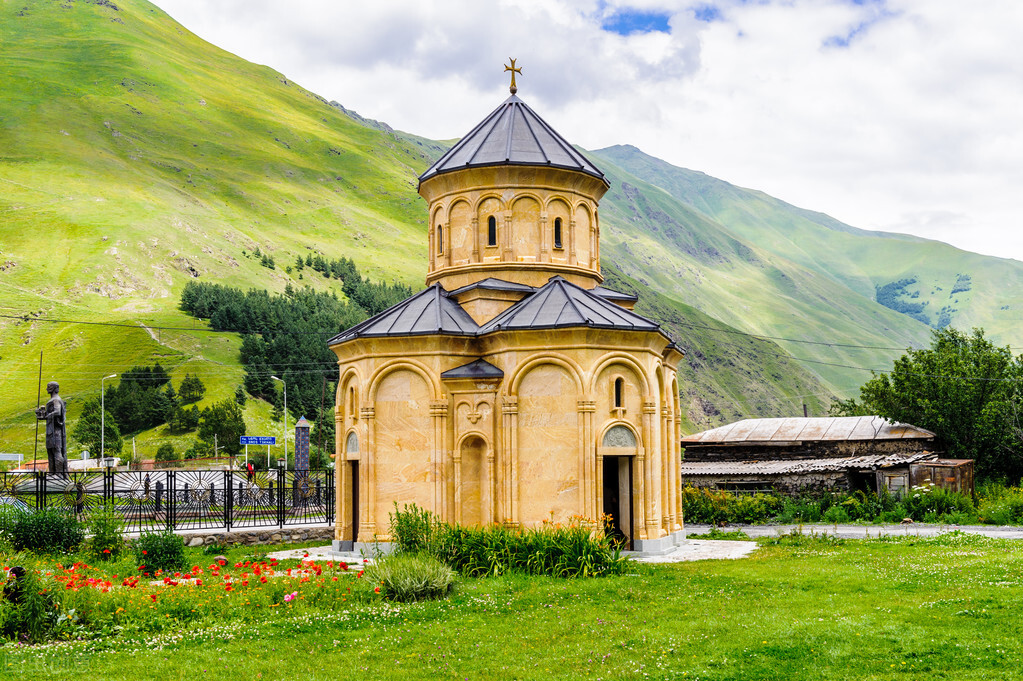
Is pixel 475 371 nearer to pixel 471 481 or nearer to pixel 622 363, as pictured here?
pixel 471 481

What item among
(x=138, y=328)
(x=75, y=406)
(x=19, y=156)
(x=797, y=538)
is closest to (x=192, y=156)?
(x=19, y=156)

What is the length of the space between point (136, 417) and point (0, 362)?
1810cm

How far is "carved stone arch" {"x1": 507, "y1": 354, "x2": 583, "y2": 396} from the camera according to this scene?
22.1 meters

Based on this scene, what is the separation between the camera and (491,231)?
1033 inches

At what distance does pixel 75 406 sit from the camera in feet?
238

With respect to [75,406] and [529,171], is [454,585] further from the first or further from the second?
[75,406]

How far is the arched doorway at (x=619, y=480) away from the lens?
22.4m

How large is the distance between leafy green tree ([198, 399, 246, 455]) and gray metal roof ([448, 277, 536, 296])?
4464 cm

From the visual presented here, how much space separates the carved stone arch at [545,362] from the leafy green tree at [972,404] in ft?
76.0

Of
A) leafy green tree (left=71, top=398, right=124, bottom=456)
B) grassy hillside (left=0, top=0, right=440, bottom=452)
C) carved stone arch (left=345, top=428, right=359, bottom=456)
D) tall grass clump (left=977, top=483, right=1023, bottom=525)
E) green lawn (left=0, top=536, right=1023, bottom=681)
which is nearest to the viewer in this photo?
green lawn (left=0, top=536, right=1023, bottom=681)

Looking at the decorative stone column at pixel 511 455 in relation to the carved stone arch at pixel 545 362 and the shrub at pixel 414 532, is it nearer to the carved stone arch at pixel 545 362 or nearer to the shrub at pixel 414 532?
the carved stone arch at pixel 545 362

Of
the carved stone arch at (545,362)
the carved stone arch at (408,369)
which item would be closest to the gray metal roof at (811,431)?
the carved stone arch at (545,362)

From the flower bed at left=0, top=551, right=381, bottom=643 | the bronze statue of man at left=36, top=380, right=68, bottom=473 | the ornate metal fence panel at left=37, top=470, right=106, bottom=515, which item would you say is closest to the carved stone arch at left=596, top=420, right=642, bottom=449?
the flower bed at left=0, top=551, right=381, bottom=643

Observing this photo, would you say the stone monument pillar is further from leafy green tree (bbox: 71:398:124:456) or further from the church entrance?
leafy green tree (bbox: 71:398:124:456)
